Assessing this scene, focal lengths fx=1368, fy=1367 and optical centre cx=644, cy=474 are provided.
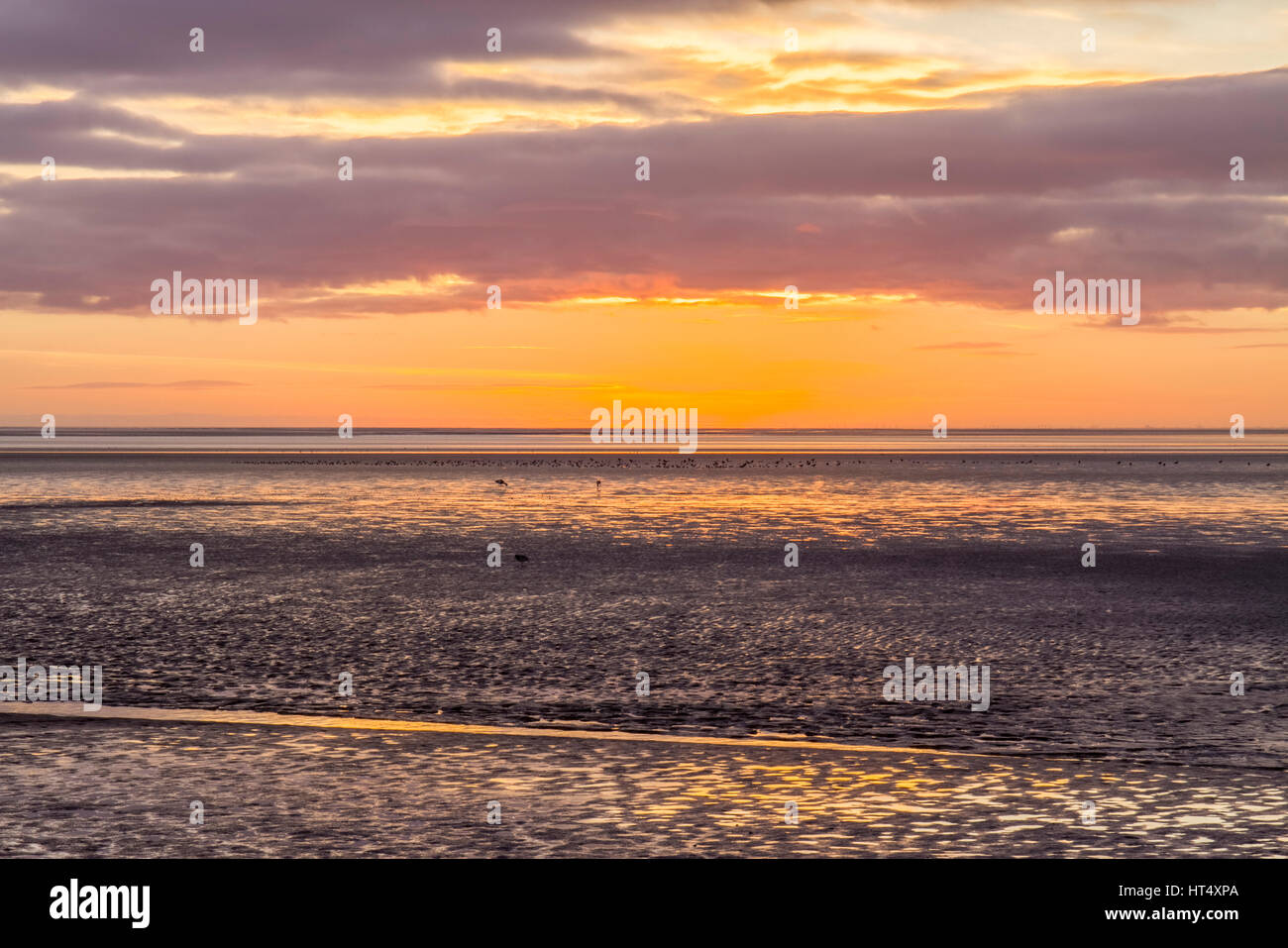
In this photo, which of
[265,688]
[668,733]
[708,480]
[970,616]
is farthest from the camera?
[708,480]

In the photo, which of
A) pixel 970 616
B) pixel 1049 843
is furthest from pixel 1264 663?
pixel 1049 843

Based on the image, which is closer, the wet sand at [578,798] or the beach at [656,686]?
the wet sand at [578,798]

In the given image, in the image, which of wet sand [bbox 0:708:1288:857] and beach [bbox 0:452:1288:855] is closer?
wet sand [bbox 0:708:1288:857]

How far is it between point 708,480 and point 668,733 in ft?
219

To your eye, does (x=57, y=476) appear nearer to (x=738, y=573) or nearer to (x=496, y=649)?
(x=738, y=573)

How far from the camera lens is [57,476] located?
84312 mm

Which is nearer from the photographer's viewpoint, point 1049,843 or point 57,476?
point 1049,843

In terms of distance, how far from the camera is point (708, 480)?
261ft

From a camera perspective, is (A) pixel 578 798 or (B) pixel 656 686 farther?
(B) pixel 656 686
